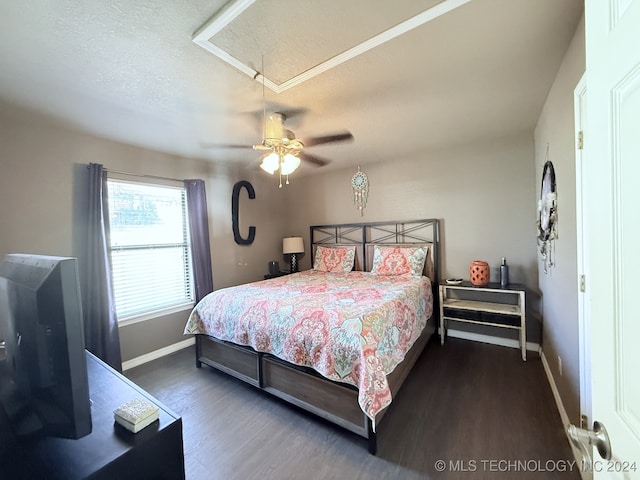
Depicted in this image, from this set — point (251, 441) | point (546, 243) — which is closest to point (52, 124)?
point (251, 441)

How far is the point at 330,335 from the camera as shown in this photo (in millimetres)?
1833

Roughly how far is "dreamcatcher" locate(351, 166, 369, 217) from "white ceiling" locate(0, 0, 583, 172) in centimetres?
141

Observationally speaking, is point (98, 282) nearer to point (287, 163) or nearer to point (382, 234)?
point (287, 163)

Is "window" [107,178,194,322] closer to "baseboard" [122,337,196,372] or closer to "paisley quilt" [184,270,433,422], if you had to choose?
"baseboard" [122,337,196,372]

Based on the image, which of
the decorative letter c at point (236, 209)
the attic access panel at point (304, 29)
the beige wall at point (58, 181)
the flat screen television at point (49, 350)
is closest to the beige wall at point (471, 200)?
the decorative letter c at point (236, 209)

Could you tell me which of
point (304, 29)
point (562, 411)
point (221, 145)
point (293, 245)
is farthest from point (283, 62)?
point (293, 245)

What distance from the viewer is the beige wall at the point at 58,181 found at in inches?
89.0

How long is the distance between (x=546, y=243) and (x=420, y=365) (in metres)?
1.63

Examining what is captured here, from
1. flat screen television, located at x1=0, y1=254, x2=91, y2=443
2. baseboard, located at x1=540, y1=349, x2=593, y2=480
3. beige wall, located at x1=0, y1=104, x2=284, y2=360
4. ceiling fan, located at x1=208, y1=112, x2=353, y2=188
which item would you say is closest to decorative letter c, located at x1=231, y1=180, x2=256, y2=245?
beige wall, located at x1=0, y1=104, x2=284, y2=360

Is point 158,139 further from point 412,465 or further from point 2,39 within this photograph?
point 412,465

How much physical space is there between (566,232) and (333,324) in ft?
5.35

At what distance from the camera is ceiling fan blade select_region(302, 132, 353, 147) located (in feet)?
9.14

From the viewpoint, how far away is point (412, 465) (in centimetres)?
157

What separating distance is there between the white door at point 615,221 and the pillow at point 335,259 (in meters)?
3.45
